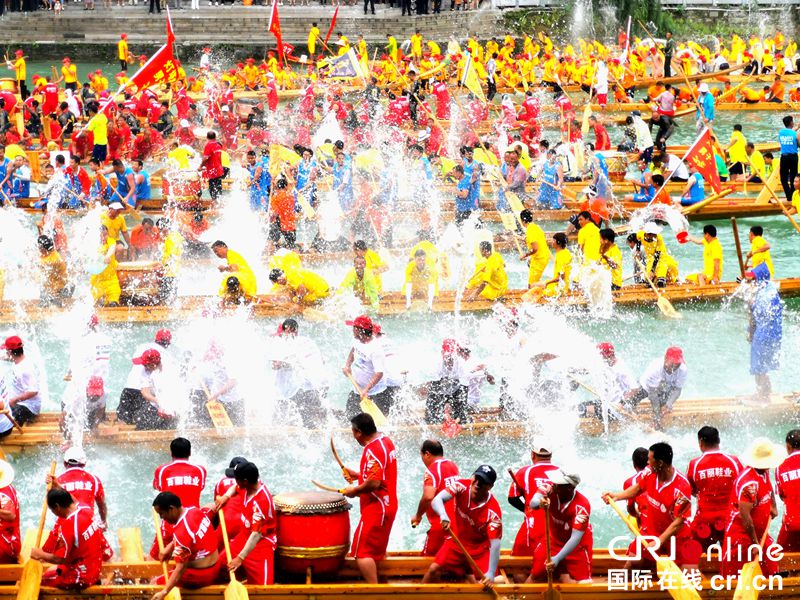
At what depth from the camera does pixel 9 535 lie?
805cm

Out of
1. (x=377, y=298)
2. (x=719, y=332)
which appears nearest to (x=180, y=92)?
(x=377, y=298)

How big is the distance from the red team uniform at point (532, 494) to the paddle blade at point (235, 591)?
6.35ft

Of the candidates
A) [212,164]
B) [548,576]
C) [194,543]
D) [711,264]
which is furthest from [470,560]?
[212,164]

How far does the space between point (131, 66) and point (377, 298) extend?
21.9 meters

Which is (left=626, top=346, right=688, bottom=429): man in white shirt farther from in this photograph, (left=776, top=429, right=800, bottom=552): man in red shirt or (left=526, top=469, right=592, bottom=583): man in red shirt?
(left=526, top=469, right=592, bottom=583): man in red shirt

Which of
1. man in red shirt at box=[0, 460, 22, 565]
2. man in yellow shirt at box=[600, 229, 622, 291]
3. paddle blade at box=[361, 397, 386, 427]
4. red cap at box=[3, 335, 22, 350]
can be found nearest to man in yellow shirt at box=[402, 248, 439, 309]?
man in yellow shirt at box=[600, 229, 622, 291]

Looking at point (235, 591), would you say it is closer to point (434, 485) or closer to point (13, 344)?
point (434, 485)

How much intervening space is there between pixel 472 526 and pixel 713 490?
1686mm

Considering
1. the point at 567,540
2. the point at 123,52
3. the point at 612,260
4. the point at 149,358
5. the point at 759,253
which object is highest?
the point at 123,52

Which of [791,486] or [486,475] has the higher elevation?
[486,475]

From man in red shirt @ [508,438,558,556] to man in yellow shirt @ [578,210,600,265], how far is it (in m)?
7.10

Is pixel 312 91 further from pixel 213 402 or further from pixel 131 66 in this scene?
pixel 213 402

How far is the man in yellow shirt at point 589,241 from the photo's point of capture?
14.9 m

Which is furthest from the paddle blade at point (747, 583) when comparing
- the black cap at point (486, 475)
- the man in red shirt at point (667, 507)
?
the black cap at point (486, 475)
